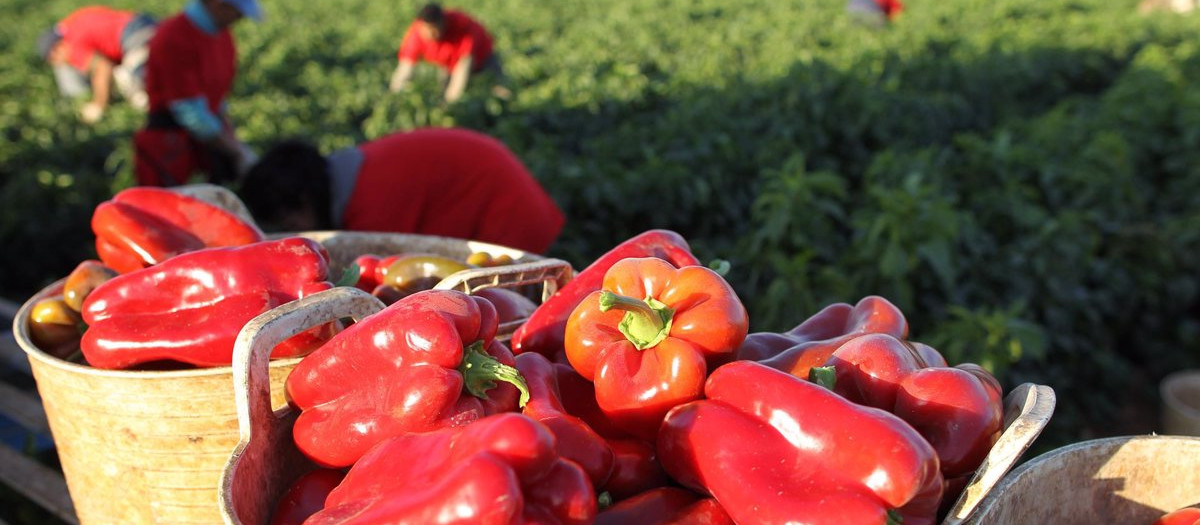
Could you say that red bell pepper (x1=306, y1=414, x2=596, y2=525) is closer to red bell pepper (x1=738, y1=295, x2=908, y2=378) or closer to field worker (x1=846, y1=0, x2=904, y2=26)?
red bell pepper (x1=738, y1=295, x2=908, y2=378)

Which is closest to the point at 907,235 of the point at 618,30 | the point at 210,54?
the point at 210,54

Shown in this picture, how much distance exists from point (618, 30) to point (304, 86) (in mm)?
5947

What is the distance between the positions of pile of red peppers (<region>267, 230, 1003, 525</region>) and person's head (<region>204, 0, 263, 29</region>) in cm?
563

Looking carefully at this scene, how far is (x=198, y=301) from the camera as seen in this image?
242cm

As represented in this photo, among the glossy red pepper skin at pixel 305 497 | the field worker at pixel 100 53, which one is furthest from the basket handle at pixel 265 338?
the field worker at pixel 100 53

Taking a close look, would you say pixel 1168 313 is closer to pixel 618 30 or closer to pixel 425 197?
pixel 425 197

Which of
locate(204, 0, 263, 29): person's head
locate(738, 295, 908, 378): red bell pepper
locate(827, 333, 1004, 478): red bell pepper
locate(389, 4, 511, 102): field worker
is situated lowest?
locate(389, 4, 511, 102): field worker

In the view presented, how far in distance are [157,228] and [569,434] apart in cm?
175

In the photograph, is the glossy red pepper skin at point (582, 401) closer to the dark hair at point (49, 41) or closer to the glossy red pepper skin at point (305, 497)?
the glossy red pepper skin at point (305, 497)

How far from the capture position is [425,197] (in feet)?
15.5

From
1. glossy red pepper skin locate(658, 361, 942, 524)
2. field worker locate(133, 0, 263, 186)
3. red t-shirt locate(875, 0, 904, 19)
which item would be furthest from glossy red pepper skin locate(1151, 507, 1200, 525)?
red t-shirt locate(875, 0, 904, 19)

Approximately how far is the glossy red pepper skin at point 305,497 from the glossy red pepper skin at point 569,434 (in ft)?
1.32

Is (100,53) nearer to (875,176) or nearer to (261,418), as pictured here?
(875,176)

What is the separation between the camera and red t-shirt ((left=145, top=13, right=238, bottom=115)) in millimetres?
6777
